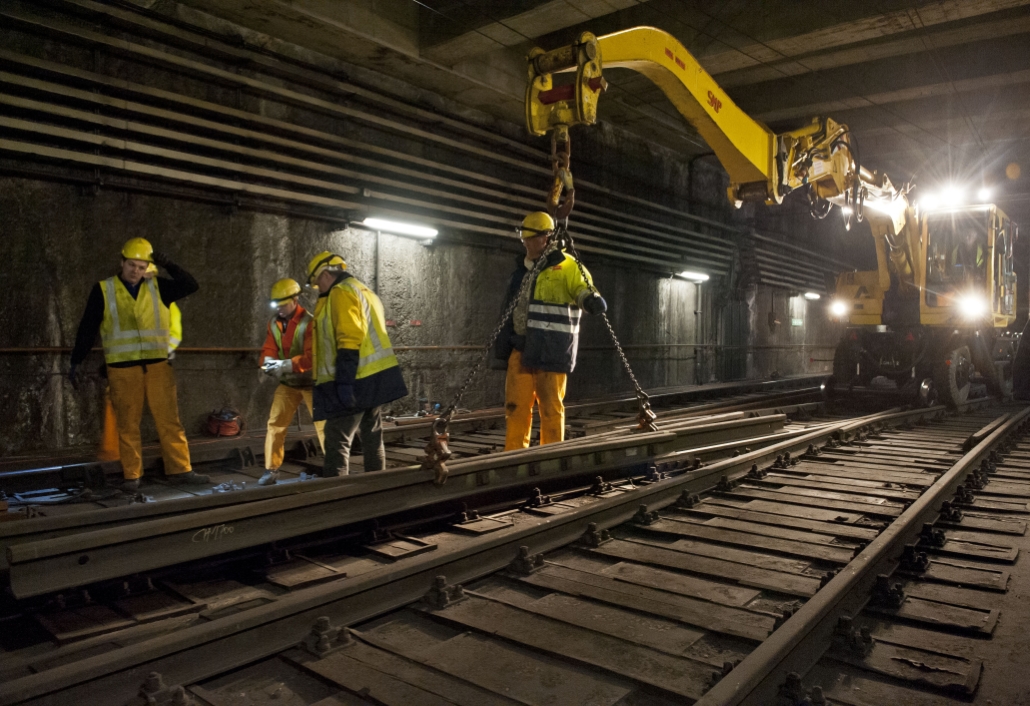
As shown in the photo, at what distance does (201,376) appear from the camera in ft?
25.0

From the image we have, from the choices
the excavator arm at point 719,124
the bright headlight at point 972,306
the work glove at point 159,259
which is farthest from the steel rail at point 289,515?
the bright headlight at point 972,306

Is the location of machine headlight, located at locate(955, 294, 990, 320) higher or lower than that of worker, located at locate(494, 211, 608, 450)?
higher

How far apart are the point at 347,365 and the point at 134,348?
2.03m

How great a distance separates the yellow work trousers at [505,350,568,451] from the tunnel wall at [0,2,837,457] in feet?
12.8

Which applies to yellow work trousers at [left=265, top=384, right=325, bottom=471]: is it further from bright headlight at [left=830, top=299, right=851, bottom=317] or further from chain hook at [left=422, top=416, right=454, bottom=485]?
bright headlight at [left=830, top=299, right=851, bottom=317]

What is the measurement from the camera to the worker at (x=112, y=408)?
560 centimetres

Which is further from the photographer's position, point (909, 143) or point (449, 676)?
point (909, 143)

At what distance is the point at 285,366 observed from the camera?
5.52m

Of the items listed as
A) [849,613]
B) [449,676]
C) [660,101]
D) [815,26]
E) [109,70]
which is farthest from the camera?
[660,101]

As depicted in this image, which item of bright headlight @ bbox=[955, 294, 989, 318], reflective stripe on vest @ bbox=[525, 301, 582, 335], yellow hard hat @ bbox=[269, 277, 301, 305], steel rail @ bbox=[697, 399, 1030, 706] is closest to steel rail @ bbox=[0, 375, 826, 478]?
yellow hard hat @ bbox=[269, 277, 301, 305]

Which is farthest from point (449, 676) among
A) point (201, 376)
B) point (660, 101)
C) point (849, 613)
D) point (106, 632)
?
point (660, 101)

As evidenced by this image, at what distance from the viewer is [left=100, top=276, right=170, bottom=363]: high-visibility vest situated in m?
5.32

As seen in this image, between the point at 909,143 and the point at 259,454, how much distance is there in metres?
15.1

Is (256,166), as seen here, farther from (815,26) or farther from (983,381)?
(983,381)
